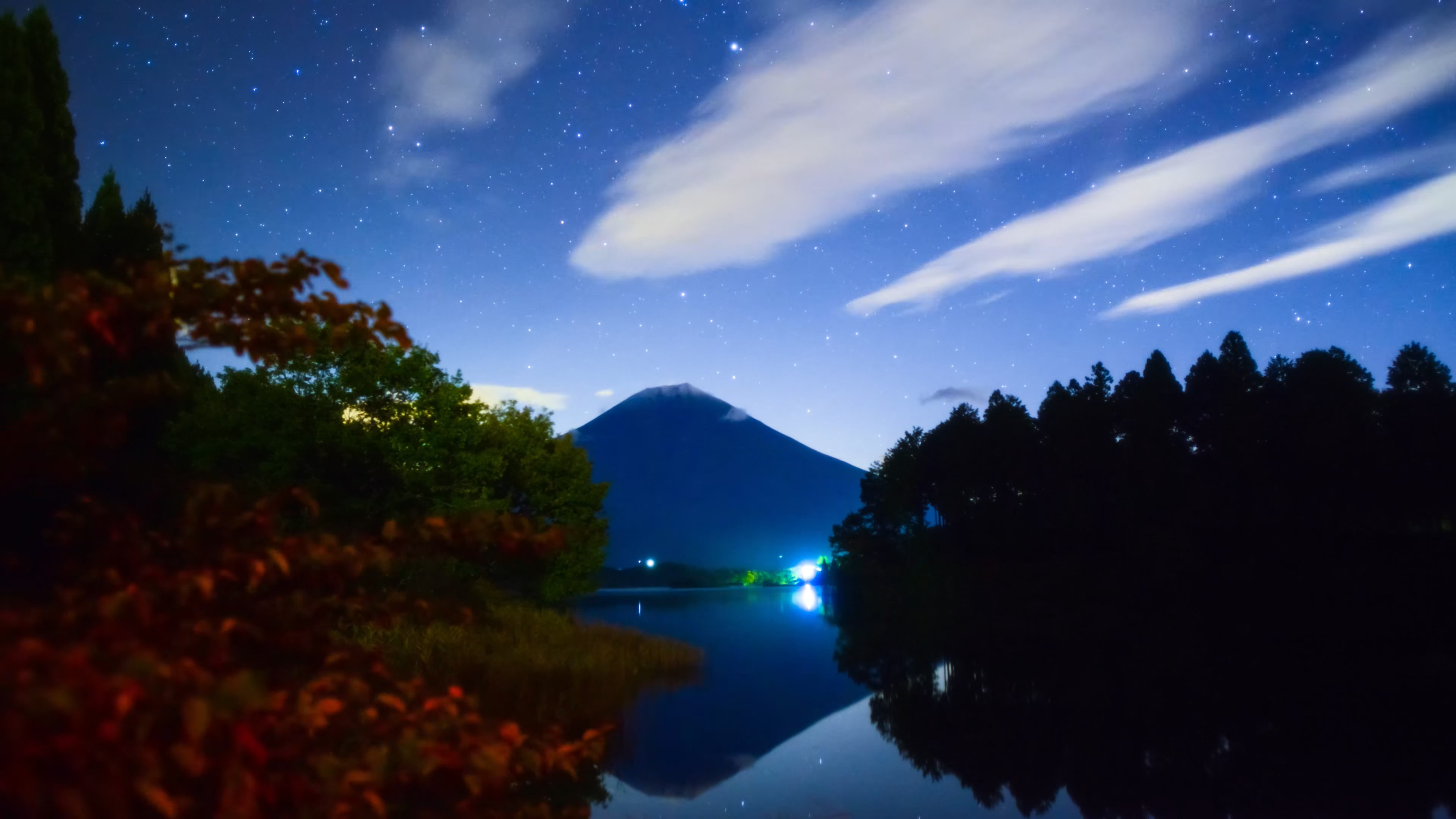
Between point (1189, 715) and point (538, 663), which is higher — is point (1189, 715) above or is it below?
below

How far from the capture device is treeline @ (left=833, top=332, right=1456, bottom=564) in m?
37.5

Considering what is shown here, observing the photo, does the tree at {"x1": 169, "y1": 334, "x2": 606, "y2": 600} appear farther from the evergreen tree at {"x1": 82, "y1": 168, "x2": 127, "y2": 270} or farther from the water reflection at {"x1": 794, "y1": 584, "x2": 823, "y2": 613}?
the water reflection at {"x1": 794, "y1": 584, "x2": 823, "y2": 613}

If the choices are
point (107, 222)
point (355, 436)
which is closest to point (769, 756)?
point (355, 436)

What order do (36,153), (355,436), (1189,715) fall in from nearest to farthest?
(36,153)
(1189,715)
(355,436)

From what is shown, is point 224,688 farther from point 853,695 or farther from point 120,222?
point 120,222

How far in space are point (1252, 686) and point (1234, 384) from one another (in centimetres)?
3220

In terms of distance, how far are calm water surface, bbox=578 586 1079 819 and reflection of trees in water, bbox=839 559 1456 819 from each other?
63 cm

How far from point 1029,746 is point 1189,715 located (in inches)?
181

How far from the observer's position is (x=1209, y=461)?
45250mm

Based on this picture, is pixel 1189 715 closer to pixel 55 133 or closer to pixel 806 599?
pixel 55 133

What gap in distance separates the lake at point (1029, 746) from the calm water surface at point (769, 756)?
0.17ft

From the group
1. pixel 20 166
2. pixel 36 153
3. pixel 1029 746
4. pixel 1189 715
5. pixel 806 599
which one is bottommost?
pixel 806 599

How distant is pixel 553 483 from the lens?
33.7 m

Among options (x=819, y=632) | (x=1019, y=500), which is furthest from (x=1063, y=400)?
(x=819, y=632)
